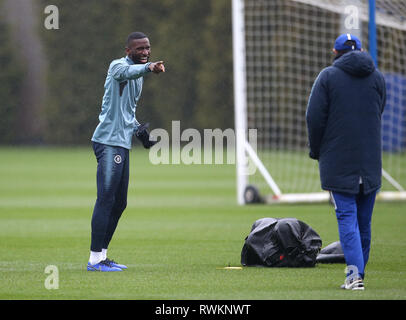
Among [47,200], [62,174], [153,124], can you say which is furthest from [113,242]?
[153,124]

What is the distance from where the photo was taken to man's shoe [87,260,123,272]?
8.38 meters

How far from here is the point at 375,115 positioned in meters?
7.18

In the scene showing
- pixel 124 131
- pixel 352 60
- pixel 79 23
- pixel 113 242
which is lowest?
pixel 113 242

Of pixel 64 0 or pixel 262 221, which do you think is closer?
pixel 262 221

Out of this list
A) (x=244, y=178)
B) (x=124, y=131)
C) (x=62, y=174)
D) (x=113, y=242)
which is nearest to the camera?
(x=124, y=131)

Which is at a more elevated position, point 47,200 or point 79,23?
point 79,23

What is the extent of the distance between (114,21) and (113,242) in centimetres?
3393

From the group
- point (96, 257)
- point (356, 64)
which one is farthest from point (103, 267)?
point (356, 64)

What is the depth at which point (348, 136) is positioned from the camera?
707 centimetres

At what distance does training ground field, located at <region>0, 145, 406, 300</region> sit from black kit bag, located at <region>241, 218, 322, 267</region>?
153 millimetres

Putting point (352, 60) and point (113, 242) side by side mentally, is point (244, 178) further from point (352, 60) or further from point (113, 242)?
point (352, 60)

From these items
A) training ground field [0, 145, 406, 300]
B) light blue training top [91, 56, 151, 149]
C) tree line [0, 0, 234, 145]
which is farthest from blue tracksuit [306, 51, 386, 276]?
tree line [0, 0, 234, 145]

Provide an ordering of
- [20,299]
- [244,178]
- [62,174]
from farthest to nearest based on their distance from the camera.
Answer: [62,174] < [244,178] < [20,299]

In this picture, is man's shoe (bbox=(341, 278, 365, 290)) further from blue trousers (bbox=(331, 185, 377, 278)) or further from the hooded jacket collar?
the hooded jacket collar
